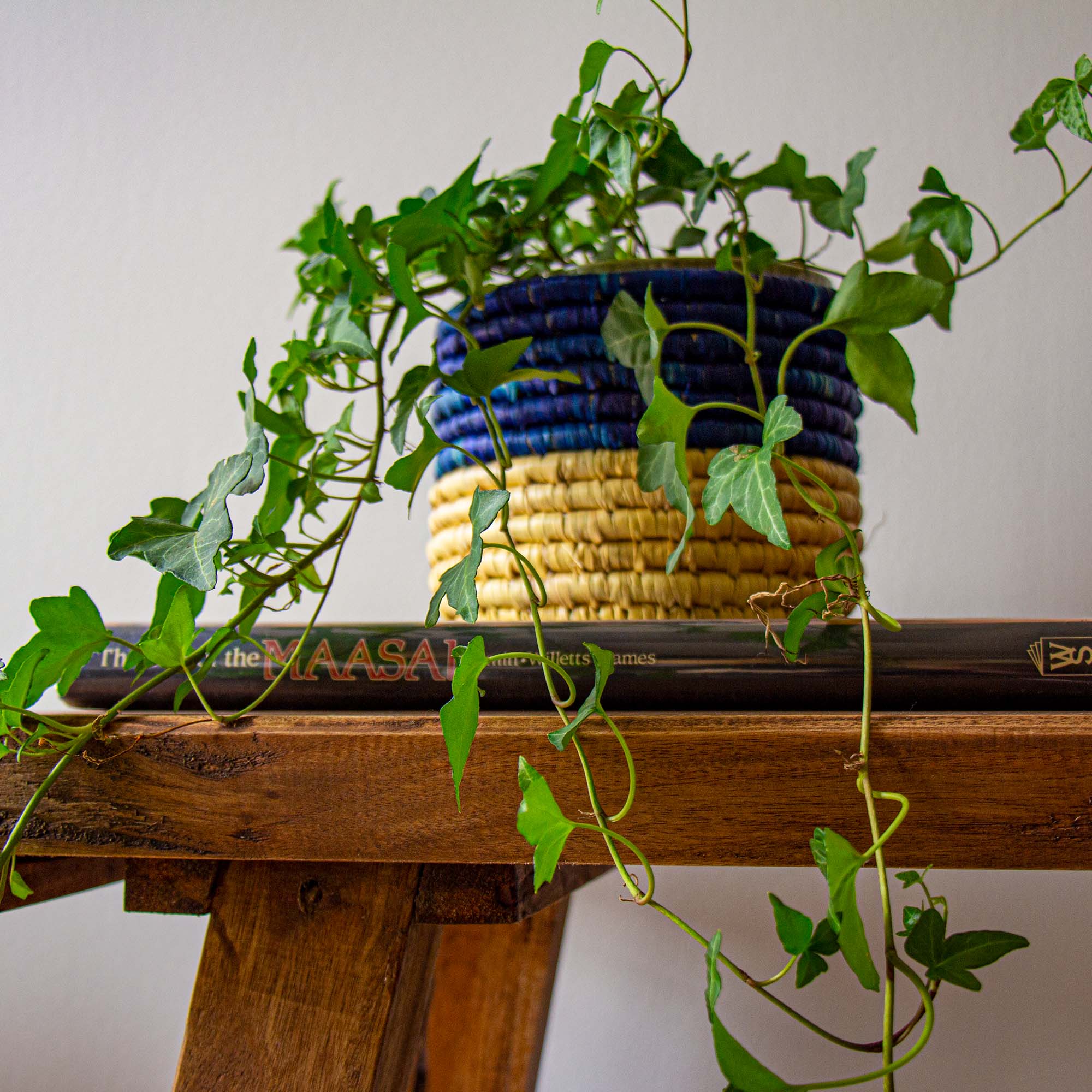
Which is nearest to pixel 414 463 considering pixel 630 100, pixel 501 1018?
pixel 630 100

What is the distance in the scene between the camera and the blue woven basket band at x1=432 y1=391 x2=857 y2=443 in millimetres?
Answer: 532

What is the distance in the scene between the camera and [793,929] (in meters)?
0.34

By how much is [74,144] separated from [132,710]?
0.84 meters

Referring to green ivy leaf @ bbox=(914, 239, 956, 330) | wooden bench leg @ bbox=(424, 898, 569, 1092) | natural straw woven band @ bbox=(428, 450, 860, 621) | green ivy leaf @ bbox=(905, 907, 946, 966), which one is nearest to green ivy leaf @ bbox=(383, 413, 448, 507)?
natural straw woven band @ bbox=(428, 450, 860, 621)

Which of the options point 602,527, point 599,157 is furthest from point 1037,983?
point 599,157

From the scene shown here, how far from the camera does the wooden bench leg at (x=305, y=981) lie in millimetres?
417

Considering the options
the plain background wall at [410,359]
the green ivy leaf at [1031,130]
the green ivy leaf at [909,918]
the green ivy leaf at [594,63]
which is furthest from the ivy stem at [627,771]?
the plain background wall at [410,359]

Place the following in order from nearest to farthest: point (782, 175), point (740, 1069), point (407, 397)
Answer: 1. point (740, 1069)
2. point (407, 397)
3. point (782, 175)

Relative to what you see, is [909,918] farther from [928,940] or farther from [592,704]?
[592,704]

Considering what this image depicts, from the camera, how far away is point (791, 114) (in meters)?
0.94

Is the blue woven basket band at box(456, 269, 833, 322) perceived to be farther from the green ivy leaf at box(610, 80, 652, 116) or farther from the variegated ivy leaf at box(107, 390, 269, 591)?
the variegated ivy leaf at box(107, 390, 269, 591)

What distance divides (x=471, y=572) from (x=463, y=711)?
0.17 ft

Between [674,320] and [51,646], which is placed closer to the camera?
[51,646]

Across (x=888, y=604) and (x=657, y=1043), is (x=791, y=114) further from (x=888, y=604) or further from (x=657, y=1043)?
(x=657, y=1043)
